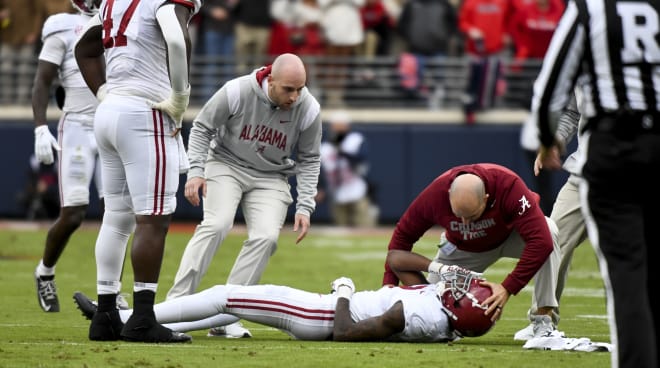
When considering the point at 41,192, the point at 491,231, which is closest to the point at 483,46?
the point at 41,192

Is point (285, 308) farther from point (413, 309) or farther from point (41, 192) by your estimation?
point (41, 192)

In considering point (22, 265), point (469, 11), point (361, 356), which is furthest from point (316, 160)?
point (469, 11)

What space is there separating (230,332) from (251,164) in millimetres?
1007

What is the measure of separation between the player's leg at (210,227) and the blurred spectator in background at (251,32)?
9.05 m

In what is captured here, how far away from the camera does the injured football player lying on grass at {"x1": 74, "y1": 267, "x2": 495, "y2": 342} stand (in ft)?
21.5

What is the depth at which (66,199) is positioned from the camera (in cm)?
859

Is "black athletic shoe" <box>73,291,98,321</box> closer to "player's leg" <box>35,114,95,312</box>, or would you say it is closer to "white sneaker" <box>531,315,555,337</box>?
"player's leg" <box>35,114,95,312</box>

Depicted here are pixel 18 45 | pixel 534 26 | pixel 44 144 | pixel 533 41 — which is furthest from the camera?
pixel 18 45

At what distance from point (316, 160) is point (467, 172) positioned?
1.29 m

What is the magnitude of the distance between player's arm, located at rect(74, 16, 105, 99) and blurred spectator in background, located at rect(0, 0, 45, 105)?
9.46 meters

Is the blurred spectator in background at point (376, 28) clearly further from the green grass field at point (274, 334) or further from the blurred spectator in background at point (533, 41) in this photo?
the green grass field at point (274, 334)

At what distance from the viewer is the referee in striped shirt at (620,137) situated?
4746 mm

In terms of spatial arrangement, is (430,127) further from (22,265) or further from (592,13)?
(592,13)

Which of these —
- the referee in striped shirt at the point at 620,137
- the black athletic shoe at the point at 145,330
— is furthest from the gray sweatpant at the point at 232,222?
the referee in striped shirt at the point at 620,137
